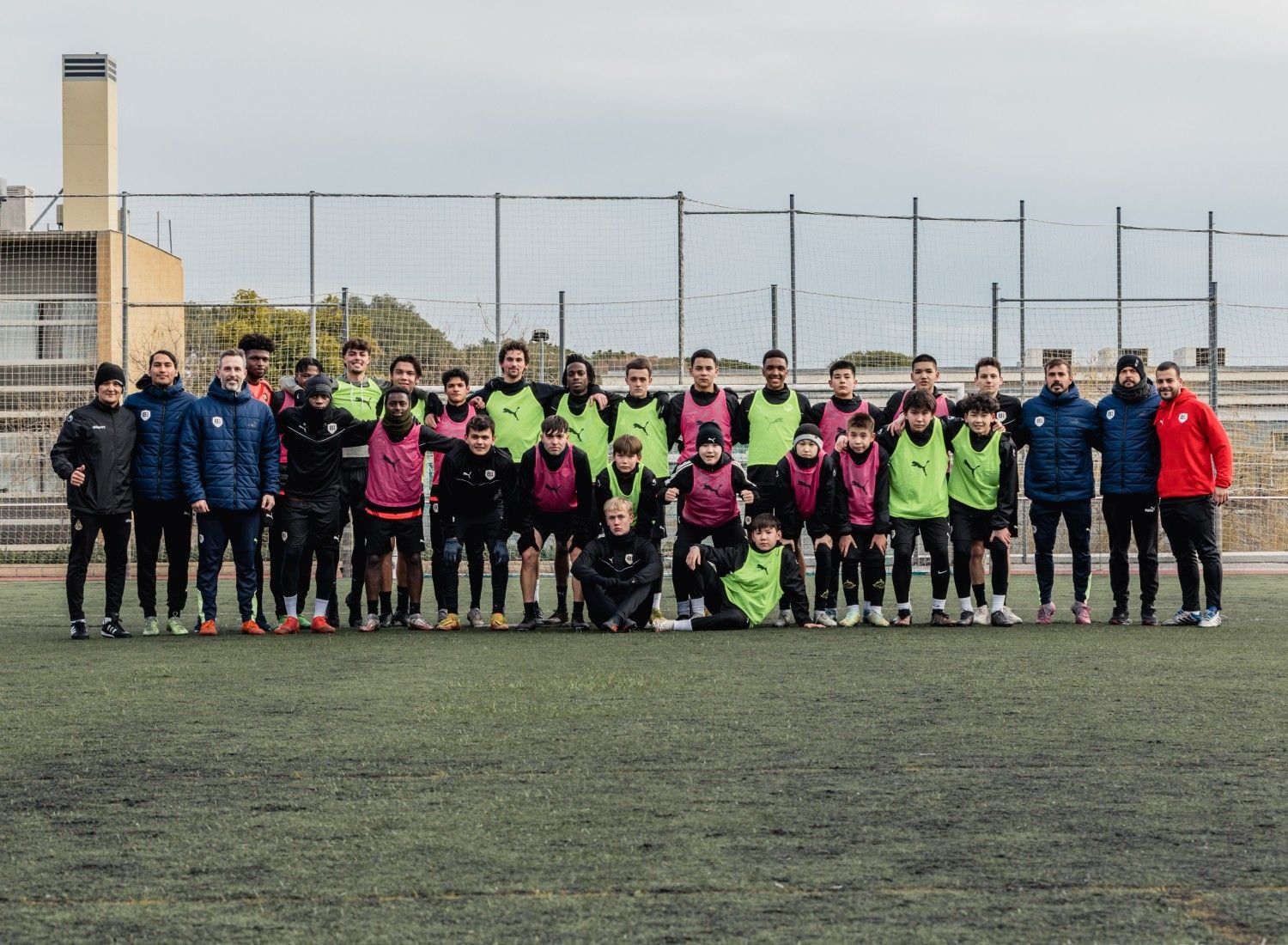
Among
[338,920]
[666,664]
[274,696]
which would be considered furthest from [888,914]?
[666,664]

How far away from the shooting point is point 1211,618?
10352 mm

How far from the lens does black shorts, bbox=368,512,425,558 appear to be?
33.4 feet

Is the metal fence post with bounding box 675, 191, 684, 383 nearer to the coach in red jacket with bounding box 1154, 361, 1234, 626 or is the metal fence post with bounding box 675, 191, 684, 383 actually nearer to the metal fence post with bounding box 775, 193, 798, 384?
the metal fence post with bounding box 775, 193, 798, 384

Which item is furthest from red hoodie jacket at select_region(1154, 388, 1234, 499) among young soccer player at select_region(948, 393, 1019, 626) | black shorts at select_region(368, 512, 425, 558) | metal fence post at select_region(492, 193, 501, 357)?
metal fence post at select_region(492, 193, 501, 357)

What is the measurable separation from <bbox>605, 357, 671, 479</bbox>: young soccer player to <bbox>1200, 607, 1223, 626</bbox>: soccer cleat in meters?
3.87

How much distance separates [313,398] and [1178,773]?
21.6 feet

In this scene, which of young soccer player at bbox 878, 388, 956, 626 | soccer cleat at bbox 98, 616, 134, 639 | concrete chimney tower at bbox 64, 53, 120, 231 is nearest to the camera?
soccer cleat at bbox 98, 616, 134, 639

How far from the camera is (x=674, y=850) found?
150 inches

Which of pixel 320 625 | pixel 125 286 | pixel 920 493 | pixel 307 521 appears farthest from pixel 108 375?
pixel 125 286

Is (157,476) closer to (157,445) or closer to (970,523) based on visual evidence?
(157,445)

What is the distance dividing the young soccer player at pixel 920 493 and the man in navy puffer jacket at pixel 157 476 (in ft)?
15.7

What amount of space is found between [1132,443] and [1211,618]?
4.31 feet

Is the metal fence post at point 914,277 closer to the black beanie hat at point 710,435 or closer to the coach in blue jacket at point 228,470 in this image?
the black beanie hat at point 710,435

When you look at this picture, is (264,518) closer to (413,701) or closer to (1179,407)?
(413,701)
